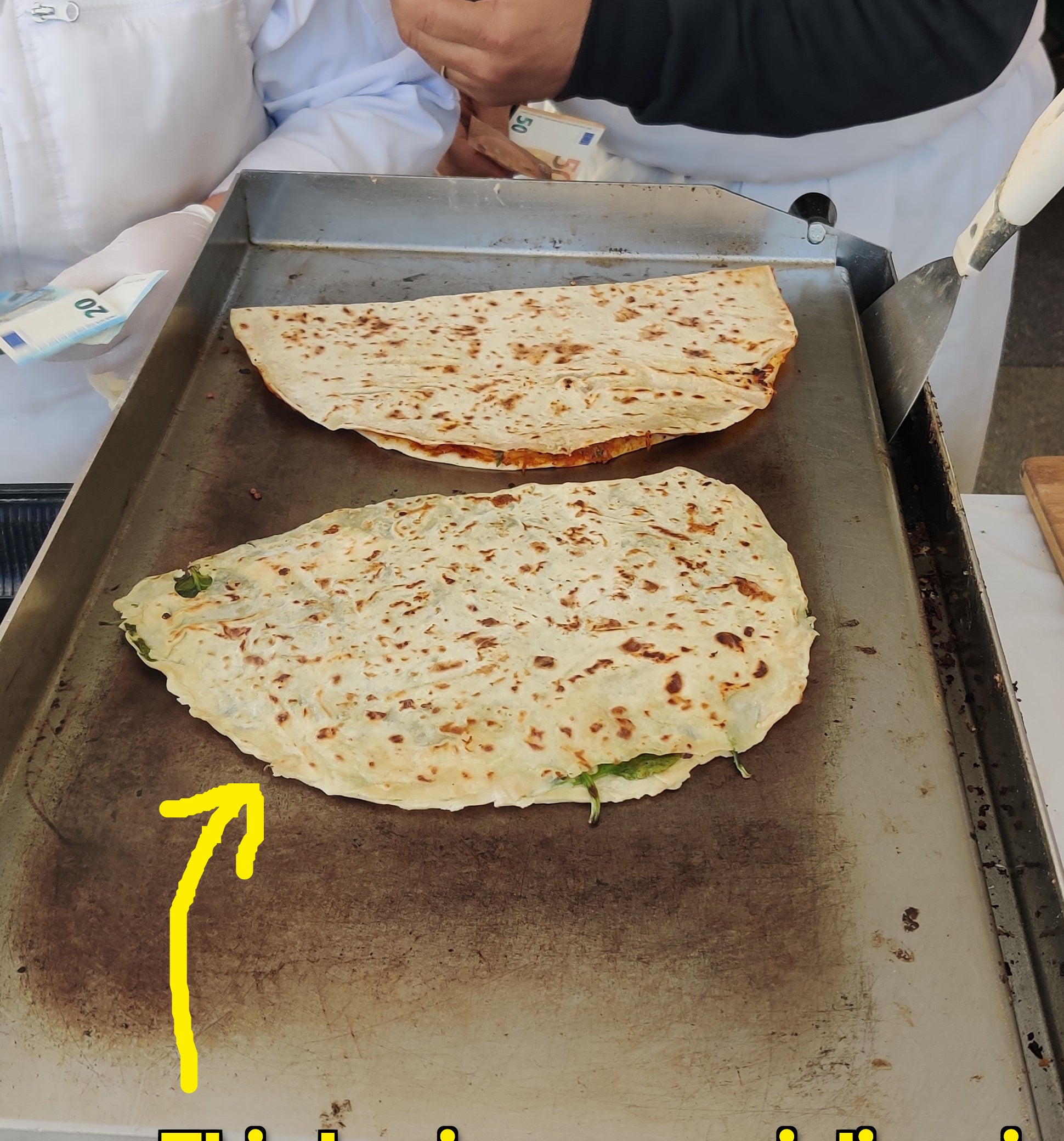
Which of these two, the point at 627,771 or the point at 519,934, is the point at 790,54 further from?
the point at 519,934

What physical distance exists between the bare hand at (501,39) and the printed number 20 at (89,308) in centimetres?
85

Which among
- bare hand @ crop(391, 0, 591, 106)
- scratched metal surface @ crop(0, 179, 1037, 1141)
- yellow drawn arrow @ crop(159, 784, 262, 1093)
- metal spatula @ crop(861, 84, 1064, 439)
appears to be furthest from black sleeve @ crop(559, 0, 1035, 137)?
yellow drawn arrow @ crop(159, 784, 262, 1093)

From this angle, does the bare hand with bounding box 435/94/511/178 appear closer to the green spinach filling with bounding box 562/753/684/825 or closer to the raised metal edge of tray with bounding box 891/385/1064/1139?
the raised metal edge of tray with bounding box 891/385/1064/1139

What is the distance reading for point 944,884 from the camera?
3.29ft

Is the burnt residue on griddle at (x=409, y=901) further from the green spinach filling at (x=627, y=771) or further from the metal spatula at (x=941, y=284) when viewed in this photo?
the metal spatula at (x=941, y=284)

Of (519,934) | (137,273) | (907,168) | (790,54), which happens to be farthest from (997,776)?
(907,168)

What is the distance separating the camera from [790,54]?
181cm

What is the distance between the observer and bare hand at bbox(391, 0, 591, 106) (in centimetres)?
183

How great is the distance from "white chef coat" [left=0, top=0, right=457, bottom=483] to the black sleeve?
0.44 m

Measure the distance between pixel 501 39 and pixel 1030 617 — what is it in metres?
1.35

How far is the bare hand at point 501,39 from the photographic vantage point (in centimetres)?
183

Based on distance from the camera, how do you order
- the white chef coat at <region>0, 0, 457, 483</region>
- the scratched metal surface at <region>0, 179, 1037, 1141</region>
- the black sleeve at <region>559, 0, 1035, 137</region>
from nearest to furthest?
the scratched metal surface at <region>0, 179, 1037, 1141</region>, the white chef coat at <region>0, 0, 457, 483</region>, the black sleeve at <region>559, 0, 1035, 137</region>

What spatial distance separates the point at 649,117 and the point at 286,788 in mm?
1448

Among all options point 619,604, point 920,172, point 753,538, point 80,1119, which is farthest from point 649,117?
point 80,1119
